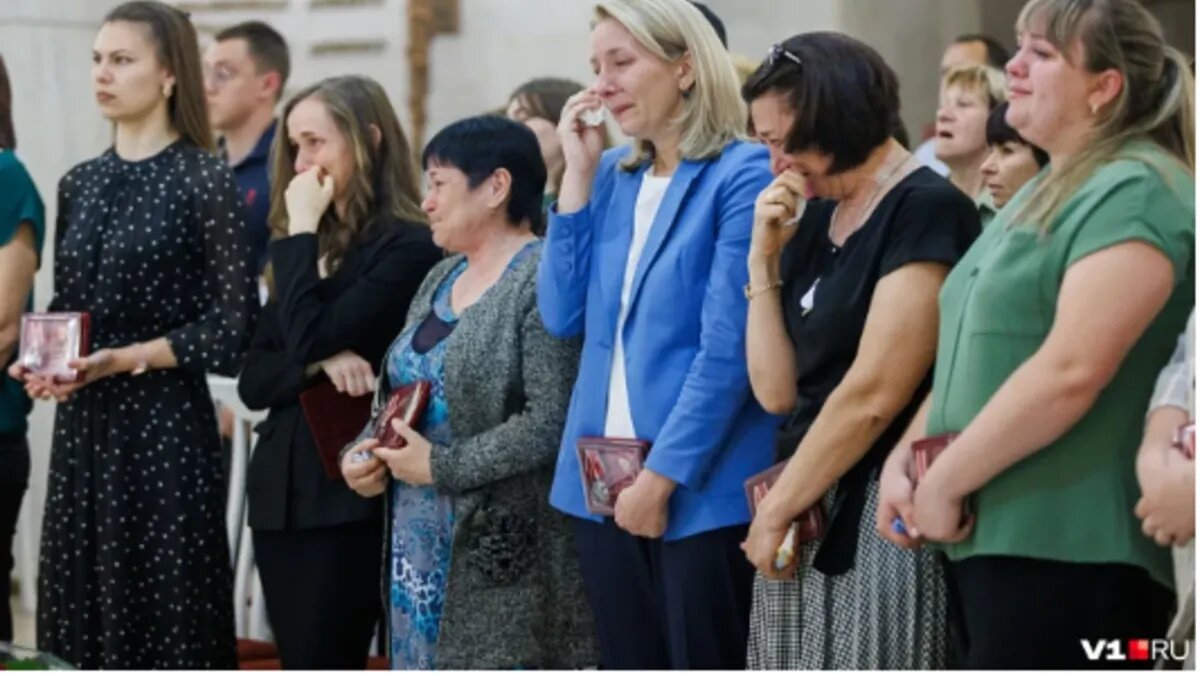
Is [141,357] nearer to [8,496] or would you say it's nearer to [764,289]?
[8,496]

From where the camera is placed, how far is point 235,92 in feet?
23.4

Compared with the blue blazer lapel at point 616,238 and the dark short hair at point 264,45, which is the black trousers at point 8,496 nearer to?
the blue blazer lapel at point 616,238

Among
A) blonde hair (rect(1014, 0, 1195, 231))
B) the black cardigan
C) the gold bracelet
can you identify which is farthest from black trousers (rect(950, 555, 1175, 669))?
the black cardigan

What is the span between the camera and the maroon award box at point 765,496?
3982 millimetres

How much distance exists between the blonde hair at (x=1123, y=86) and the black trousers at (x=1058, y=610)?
1.79ft

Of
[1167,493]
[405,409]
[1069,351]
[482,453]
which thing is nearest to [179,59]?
[405,409]

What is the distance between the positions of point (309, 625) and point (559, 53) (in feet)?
11.2

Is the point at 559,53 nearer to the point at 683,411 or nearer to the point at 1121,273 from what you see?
the point at 683,411

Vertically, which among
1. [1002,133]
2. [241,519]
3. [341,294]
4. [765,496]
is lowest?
[241,519]

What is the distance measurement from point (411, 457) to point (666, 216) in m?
0.80

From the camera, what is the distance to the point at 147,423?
5.31 meters

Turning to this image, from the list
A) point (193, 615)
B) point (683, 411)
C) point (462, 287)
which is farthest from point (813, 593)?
point (193, 615)

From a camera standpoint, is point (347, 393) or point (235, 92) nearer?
point (347, 393)

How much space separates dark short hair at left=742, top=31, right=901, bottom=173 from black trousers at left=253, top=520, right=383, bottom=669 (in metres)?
1.61
